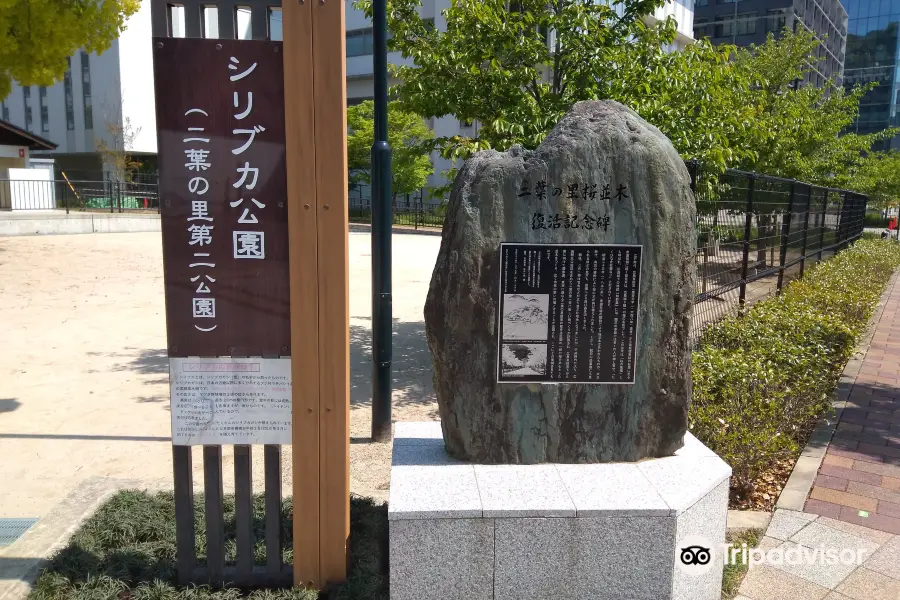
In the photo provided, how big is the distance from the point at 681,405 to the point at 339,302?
181 centimetres

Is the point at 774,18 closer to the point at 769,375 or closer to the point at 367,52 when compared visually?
the point at 367,52

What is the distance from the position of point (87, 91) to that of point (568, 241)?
41.5 metres

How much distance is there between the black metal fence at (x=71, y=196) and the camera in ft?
83.4

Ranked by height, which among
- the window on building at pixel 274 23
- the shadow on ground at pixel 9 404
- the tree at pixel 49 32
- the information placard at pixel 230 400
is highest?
the tree at pixel 49 32

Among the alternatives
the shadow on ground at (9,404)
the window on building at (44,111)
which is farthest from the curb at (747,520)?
the window on building at (44,111)

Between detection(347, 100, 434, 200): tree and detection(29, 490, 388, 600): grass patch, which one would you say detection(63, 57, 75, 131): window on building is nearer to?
detection(347, 100, 434, 200): tree

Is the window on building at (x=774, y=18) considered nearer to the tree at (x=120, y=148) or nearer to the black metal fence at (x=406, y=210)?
the black metal fence at (x=406, y=210)

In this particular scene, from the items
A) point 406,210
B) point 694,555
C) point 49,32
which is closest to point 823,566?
point 694,555

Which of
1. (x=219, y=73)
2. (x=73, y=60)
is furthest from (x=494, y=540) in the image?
(x=73, y=60)

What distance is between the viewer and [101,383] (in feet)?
21.9

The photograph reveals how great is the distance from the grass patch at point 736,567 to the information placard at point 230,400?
2.22 m

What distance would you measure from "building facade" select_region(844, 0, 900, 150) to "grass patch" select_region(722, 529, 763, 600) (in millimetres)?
79023

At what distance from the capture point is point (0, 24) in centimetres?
952

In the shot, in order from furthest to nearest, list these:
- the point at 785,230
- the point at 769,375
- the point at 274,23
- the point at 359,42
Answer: the point at 359,42
the point at 785,230
the point at 769,375
the point at 274,23
